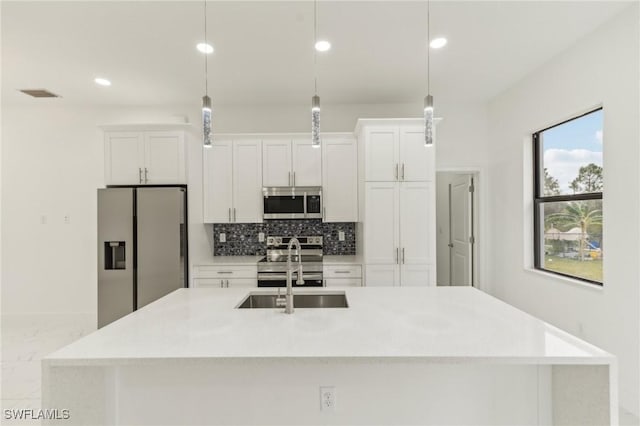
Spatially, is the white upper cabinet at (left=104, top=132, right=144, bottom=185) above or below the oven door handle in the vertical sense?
above

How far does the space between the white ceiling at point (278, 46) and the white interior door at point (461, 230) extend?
4.20 feet

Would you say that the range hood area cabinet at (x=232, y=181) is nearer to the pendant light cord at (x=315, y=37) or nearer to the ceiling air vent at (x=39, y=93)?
the pendant light cord at (x=315, y=37)

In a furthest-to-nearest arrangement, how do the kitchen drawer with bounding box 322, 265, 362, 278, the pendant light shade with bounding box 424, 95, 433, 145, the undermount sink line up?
1. the kitchen drawer with bounding box 322, 265, 362, 278
2. the undermount sink
3. the pendant light shade with bounding box 424, 95, 433, 145

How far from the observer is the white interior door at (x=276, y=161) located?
3.86m

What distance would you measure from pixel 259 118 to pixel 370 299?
3.03 metres

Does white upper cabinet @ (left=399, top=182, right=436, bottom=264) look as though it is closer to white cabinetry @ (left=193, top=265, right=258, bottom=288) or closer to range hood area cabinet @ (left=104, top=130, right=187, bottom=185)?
white cabinetry @ (left=193, top=265, right=258, bottom=288)

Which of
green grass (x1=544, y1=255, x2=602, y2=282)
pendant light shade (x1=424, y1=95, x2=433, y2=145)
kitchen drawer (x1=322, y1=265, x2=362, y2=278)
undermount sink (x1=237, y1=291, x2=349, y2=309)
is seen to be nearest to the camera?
pendant light shade (x1=424, y1=95, x2=433, y2=145)

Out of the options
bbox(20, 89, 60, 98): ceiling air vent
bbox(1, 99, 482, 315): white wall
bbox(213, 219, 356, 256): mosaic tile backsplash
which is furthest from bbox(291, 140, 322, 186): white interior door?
bbox(20, 89, 60, 98): ceiling air vent

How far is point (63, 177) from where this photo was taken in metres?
4.18

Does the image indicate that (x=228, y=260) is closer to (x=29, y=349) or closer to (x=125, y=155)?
(x=125, y=155)

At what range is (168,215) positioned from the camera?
3393mm

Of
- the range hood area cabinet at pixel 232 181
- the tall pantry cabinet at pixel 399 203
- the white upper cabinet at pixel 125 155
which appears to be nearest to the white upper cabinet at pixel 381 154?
the tall pantry cabinet at pixel 399 203

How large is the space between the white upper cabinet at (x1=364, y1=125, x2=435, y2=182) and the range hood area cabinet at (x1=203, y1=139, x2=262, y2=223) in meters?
1.37

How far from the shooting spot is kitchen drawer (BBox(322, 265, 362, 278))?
3578 mm
